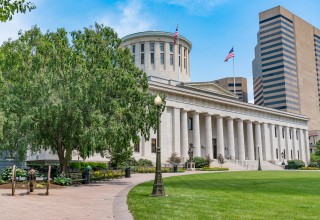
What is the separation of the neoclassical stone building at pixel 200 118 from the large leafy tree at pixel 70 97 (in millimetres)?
27666

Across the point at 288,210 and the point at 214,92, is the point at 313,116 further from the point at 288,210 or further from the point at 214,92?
the point at 288,210

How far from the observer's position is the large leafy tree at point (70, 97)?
21.5 meters

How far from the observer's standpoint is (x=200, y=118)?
64.1 metres

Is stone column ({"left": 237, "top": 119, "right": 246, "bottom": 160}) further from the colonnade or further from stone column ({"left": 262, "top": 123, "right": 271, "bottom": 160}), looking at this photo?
stone column ({"left": 262, "top": 123, "right": 271, "bottom": 160})

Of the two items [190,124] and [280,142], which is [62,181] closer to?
[190,124]

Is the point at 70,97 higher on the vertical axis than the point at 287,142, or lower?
higher

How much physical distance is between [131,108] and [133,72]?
344 centimetres

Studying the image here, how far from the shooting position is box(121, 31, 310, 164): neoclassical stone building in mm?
54844

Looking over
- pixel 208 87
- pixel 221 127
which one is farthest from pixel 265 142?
pixel 208 87

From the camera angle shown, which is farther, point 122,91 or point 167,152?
point 167,152

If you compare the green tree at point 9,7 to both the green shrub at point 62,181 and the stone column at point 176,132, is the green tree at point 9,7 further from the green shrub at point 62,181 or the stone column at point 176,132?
the stone column at point 176,132

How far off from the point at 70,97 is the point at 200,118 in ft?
147

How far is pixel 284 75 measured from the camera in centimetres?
14212

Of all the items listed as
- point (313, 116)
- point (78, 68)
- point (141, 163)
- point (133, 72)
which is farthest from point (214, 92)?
point (313, 116)
